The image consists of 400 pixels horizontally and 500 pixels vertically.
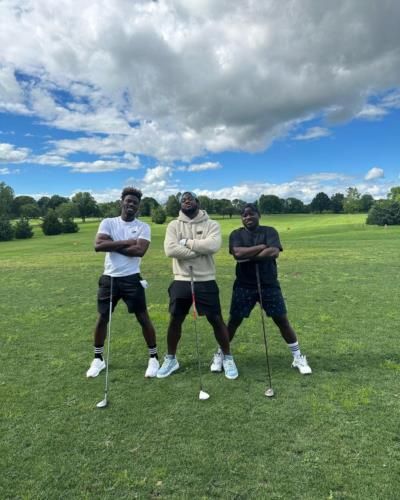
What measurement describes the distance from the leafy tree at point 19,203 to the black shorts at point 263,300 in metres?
96.0

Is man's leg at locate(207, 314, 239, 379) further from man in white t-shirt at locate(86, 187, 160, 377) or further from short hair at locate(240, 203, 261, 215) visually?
short hair at locate(240, 203, 261, 215)

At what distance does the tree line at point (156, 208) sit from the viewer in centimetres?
5894

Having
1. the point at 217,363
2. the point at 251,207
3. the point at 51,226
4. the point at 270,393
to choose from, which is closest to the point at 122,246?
the point at 251,207

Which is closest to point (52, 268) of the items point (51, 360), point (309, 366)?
point (51, 360)

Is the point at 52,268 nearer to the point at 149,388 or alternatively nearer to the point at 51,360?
the point at 51,360

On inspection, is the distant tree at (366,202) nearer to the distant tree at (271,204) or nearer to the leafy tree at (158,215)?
the distant tree at (271,204)

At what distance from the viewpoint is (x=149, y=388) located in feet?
15.6

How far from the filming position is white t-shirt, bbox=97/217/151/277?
205 inches

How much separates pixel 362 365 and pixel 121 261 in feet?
12.2

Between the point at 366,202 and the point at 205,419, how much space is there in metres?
107

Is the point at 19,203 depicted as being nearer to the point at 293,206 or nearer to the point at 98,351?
the point at 293,206

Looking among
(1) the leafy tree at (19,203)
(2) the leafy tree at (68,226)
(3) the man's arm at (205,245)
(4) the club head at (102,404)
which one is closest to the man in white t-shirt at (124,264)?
(3) the man's arm at (205,245)

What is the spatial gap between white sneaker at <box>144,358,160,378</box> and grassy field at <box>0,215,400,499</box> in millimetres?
A: 147

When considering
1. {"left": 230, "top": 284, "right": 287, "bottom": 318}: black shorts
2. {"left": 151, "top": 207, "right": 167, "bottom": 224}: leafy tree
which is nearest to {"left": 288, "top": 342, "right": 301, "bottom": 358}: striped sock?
{"left": 230, "top": 284, "right": 287, "bottom": 318}: black shorts
